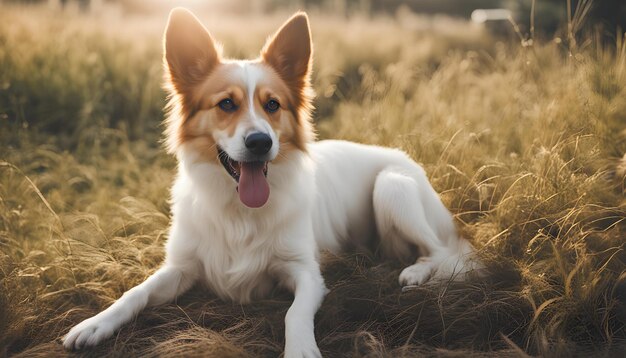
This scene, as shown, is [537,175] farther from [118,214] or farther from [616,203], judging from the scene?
[118,214]

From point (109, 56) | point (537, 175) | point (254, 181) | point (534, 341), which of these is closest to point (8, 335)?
point (254, 181)

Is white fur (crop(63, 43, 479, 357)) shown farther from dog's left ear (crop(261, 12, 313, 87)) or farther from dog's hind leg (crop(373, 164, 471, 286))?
dog's left ear (crop(261, 12, 313, 87))

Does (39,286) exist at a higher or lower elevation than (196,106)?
lower

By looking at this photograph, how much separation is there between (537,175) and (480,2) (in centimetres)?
2184

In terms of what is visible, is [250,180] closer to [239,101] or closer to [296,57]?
[239,101]

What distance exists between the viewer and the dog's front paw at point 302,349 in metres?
2.44

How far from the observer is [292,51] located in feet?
10.4

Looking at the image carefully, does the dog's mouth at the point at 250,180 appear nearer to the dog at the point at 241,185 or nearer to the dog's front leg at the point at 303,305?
the dog at the point at 241,185

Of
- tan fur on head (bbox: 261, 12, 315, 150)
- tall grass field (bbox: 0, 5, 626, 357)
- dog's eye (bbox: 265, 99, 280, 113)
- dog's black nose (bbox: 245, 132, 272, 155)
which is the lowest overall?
tall grass field (bbox: 0, 5, 626, 357)

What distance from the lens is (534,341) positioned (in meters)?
2.55

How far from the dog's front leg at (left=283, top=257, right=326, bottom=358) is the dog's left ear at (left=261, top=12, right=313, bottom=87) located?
1.07 metres

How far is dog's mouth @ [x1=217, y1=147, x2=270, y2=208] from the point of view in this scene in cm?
282

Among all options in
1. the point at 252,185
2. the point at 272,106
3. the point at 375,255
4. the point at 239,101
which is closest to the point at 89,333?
the point at 252,185

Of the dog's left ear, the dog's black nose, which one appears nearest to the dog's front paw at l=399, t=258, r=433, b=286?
the dog's black nose
